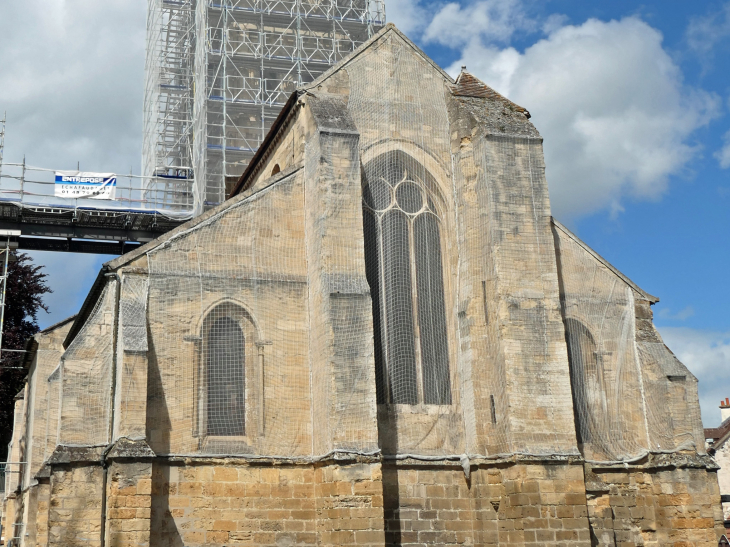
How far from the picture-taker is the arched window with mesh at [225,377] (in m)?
15.3

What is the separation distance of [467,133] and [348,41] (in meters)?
15.5

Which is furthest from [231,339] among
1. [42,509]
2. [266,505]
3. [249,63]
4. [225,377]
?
[249,63]

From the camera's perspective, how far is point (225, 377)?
15.5 m

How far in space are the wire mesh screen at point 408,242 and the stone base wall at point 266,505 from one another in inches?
66.5

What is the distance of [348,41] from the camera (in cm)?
3200

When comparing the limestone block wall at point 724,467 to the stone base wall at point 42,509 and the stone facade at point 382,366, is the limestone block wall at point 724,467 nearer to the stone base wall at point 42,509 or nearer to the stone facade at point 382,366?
the stone facade at point 382,366

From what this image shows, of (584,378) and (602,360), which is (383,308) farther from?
(602,360)

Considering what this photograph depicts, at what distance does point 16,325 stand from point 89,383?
19972mm

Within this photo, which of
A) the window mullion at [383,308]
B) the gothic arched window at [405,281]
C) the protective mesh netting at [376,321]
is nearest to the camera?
the protective mesh netting at [376,321]

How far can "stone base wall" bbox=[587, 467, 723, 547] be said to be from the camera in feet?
54.8

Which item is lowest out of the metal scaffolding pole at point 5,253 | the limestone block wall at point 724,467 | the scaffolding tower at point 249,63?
the limestone block wall at point 724,467

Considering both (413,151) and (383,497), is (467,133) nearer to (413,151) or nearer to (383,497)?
(413,151)

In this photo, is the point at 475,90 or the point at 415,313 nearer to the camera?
the point at 415,313

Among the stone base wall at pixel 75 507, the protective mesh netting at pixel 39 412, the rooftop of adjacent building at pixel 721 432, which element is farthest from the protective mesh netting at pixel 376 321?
the rooftop of adjacent building at pixel 721 432
